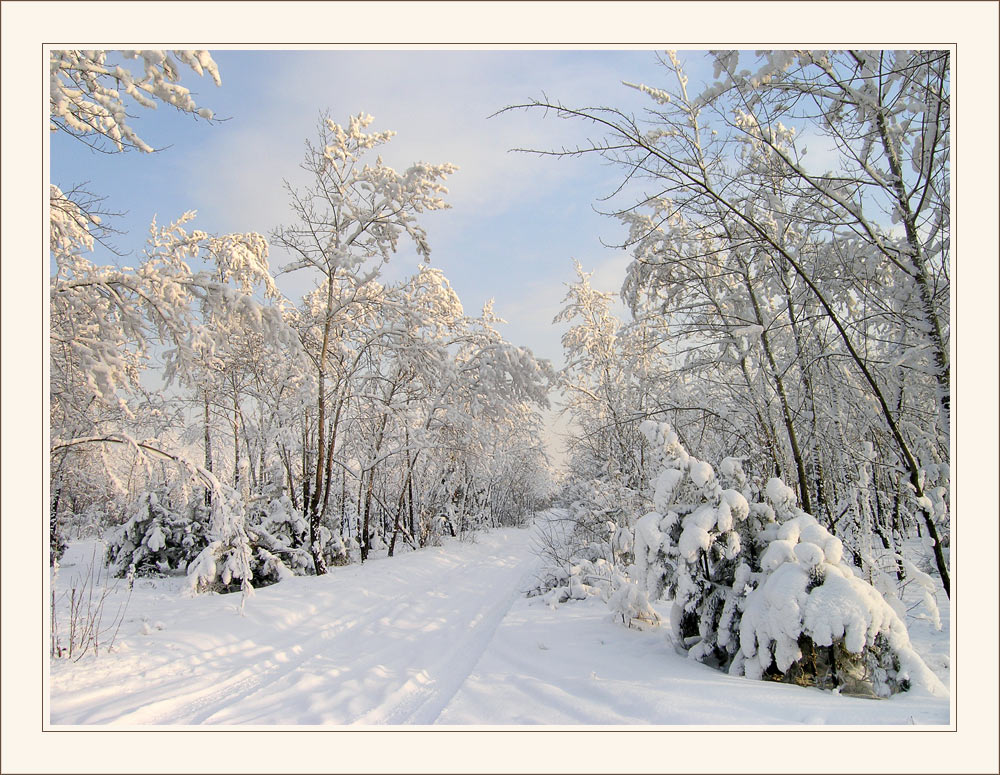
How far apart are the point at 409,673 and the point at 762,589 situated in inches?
111

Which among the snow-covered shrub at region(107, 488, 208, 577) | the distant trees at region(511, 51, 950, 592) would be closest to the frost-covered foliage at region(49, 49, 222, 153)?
the distant trees at region(511, 51, 950, 592)

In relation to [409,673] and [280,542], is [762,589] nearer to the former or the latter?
[409,673]

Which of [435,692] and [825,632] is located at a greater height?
[825,632]

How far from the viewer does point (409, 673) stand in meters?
3.99

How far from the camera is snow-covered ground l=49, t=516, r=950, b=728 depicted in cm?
276

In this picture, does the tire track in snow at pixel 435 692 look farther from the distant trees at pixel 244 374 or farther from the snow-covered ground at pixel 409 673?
the distant trees at pixel 244 374

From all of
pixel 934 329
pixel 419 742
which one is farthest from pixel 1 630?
pixel 934 329

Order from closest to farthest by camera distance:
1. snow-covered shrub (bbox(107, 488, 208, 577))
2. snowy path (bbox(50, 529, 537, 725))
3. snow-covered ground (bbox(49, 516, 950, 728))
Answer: snow-covered ground (bbox(49, 516, 950, 728)) → snowy path (bbox(50, 529, 537, 725)) → snow-covered shrub (bbox(107, 488, 208, 577))

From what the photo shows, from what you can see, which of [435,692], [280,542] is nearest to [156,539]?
[280,542]

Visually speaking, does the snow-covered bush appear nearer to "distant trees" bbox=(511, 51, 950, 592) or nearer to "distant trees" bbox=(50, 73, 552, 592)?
"distant trees" bbox=(50, 73, 552, 592)

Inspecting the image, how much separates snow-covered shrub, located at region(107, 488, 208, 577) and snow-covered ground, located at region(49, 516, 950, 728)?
3105mm

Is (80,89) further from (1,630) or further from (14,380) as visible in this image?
(1,630)

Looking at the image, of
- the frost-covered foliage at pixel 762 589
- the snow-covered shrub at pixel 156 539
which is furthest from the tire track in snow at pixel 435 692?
the snow-covered shrub at pixel 156 539

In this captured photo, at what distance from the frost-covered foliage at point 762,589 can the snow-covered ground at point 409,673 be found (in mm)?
200
